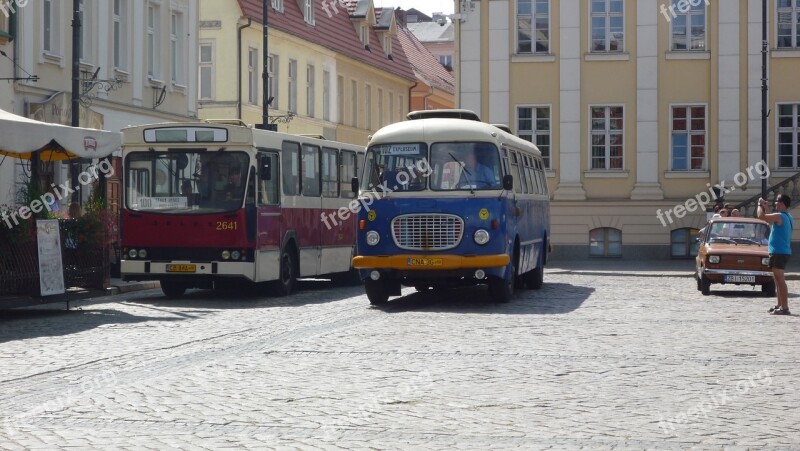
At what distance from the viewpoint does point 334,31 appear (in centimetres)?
6425

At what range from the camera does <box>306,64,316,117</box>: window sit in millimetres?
59728

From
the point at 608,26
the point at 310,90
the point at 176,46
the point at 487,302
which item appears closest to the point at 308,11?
the point at 310,90

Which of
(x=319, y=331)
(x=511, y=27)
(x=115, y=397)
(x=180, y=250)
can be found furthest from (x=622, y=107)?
(x=115, y=397)

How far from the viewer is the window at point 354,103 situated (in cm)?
6591

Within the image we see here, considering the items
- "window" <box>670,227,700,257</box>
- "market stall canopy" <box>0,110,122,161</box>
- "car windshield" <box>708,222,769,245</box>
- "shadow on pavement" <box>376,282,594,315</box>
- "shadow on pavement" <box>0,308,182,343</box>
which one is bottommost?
"shadow on pavement" <box>376,282,594,315</box>

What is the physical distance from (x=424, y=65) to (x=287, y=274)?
56.4m

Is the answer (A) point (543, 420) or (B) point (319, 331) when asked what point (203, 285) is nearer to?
(B) point (319, 331)

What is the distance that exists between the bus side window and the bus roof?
3092 mm

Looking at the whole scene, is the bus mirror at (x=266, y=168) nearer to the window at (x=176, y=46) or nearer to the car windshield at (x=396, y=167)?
the car windshield at (x=396, y=167)

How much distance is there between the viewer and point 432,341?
16.0m

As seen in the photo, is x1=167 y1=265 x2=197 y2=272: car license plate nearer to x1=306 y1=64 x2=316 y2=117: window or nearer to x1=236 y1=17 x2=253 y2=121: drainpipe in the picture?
x1=236 y1=17 x2=253 y2=121: drainpipe

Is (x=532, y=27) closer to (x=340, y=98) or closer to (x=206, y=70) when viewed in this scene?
(x=206, y=70)

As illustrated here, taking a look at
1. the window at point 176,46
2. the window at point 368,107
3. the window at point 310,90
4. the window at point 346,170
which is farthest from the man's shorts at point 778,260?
the window at point 368,107
